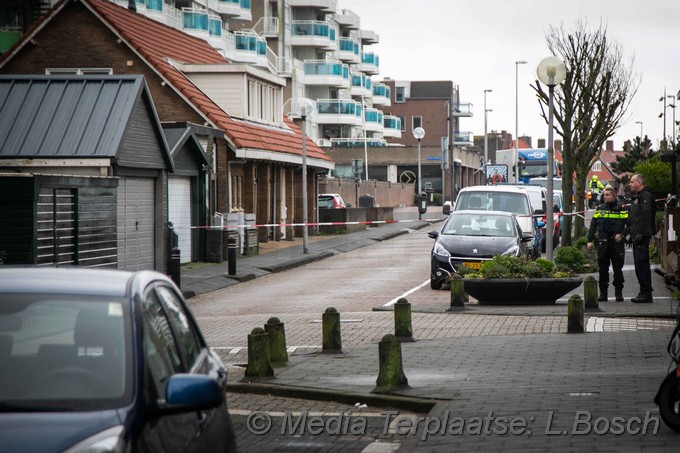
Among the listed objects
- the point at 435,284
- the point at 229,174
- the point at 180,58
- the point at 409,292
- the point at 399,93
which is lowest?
the point at 409,292

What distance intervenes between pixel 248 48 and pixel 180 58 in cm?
3145

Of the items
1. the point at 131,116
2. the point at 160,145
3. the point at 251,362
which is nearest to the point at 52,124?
the point at 131,116

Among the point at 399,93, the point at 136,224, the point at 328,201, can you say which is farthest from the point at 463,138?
→ the point at 136,224

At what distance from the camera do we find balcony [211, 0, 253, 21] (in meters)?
72.2

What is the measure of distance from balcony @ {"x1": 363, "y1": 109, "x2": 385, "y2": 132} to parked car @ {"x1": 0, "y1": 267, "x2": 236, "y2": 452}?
9877cm

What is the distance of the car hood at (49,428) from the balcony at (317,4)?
87070 millimetres

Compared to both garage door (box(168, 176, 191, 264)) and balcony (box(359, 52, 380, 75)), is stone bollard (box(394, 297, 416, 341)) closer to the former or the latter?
garage door (box(168, 176, 191, 264))

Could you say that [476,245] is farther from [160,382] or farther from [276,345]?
[160,382]

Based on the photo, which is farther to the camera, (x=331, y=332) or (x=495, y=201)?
(x=495, y=201)

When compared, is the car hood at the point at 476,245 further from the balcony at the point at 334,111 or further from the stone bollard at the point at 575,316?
the balcony at the point at 334,111

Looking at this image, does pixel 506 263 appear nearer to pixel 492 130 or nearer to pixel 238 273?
pixel 238 273

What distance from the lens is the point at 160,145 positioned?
27766mm

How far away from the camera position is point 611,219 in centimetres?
1903

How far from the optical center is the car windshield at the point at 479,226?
80.9 feet
